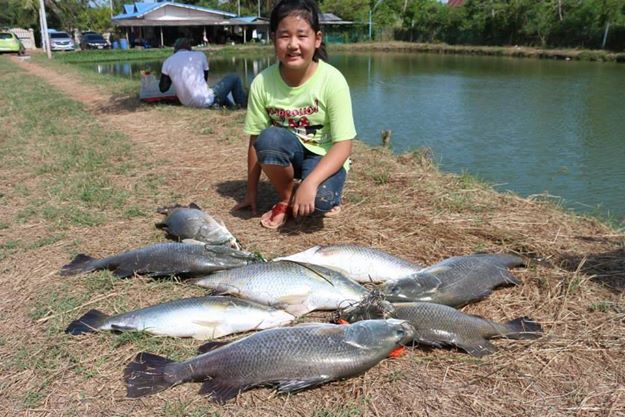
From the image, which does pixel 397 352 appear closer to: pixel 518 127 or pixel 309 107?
pixel 309 107

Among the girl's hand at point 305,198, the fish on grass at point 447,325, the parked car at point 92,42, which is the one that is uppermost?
the parked car at point 92,42

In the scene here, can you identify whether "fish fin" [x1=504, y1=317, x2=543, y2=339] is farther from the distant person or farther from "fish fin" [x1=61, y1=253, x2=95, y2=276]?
the distant person

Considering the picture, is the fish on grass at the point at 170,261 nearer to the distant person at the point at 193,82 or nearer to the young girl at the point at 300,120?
the young girl at the point at 300,120

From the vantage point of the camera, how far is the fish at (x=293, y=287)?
9.56ft

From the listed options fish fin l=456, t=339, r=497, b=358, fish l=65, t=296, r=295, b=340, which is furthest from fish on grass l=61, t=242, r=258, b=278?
fish fin l=456, t=339, r=497, b=358

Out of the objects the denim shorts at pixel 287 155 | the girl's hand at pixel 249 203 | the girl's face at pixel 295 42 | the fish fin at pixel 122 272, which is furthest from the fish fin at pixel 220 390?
the girl's face at pixel 295 42

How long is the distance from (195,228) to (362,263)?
132cm

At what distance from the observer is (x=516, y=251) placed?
3623 millimetres

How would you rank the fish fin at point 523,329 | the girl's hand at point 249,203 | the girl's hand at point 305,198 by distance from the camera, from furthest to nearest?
1. the girl's hand at point 249,203
2. the girl's hand at point 305,198
3. the fish fin at point 523,329

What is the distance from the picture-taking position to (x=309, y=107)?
391cm

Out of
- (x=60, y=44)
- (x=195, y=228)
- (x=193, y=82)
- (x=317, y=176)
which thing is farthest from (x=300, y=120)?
(x=60, y=44)

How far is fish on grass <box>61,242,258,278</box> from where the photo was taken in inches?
128

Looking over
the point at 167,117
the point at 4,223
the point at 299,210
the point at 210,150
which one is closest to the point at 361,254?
the point at 299,210

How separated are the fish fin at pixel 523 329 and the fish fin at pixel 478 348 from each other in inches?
6.2
